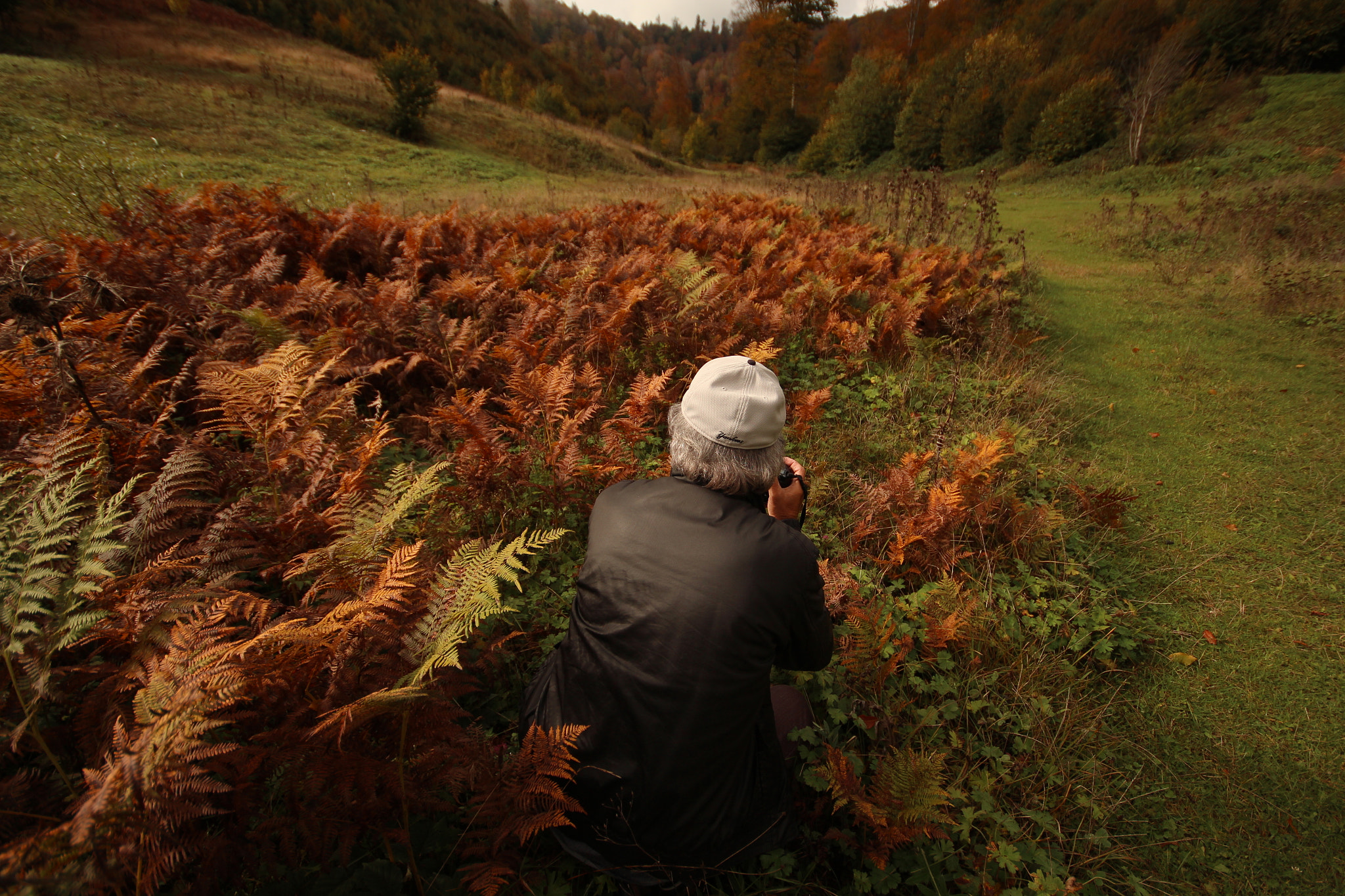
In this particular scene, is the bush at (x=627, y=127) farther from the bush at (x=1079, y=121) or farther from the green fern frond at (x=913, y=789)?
the green fern frond at (x=913, y=789)

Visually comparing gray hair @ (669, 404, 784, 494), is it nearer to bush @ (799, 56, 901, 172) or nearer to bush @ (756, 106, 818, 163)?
bush @ (799, 56, 901, 172)

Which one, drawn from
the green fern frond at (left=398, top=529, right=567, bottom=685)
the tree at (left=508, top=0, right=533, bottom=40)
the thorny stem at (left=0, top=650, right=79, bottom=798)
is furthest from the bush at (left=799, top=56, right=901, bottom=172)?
the tree at (left=508, top=0, right=533, bottom=40)

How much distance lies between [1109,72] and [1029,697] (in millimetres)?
30744

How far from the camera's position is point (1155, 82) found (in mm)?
17734

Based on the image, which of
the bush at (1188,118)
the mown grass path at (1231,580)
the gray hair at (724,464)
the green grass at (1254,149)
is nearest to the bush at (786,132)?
the green grass at (1254,149)

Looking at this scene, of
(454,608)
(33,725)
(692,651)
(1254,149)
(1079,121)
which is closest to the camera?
(33,725)

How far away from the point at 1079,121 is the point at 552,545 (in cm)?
2764

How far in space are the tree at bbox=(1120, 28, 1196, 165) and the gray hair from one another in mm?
25129

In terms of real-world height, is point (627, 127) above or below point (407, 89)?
above

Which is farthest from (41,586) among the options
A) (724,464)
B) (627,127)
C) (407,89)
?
(627,127)

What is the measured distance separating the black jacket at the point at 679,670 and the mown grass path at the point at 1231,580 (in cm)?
171

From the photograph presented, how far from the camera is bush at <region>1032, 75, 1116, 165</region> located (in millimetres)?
19734

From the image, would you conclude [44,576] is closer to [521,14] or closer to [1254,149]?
[1254,149]

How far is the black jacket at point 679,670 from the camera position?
1.52 meters
